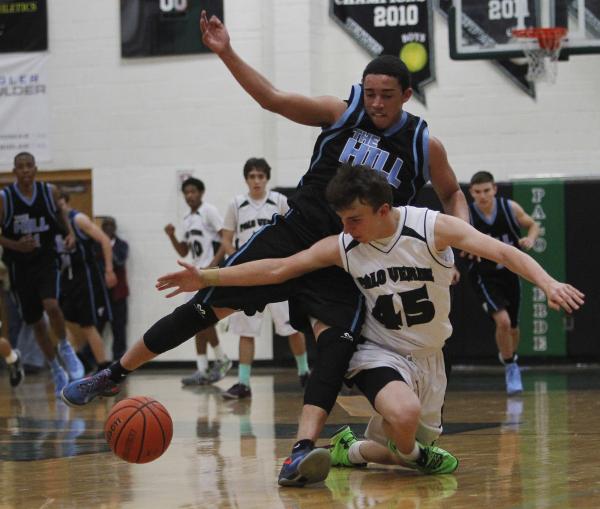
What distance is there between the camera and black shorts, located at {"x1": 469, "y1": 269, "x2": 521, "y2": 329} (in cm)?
1005

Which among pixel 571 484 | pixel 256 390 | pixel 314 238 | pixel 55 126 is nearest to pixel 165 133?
pixel 55 126

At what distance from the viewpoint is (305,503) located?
13.9ft

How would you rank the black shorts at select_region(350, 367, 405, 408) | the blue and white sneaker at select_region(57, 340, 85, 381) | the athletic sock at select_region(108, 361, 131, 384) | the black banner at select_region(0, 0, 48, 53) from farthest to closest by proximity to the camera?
the black banner at select_region(0, 0, 48, 53)
the blue and white sneaker at select_region(57, 340, 85, 381)
the athletic sock at select_region(108, 361, 131, 384)
the black shorts at select_region(350, 367, 405, 408)

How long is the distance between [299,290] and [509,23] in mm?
7220

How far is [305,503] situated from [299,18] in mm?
10132

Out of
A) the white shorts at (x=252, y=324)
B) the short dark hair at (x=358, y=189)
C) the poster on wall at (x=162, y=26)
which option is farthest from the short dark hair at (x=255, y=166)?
the short dark hair at (x=358, y=189)

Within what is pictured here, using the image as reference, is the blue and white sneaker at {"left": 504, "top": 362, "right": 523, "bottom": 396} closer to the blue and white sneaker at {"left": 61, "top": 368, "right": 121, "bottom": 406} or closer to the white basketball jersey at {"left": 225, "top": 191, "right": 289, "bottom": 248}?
the white basketball jersey at {"left": 225, "top": 191, "right": 289, "bottom": 248}

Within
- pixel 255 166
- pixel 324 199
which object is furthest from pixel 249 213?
pixel 324 199

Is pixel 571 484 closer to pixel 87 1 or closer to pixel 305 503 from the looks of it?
pixel 305 503

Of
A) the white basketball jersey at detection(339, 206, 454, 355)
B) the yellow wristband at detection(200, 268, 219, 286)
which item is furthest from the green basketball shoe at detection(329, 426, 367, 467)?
the yellow wristband at detection(200, 268, 219, 286)

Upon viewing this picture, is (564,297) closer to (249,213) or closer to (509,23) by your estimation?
(249,213)

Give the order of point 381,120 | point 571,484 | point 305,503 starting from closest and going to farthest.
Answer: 1. point 305,503
2. point 571,484
3. point 381,120

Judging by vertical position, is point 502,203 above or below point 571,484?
above

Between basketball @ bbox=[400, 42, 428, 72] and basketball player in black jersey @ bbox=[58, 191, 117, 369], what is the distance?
4.09 m
